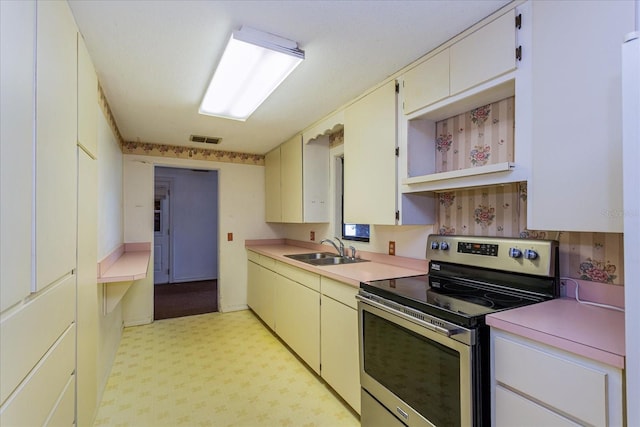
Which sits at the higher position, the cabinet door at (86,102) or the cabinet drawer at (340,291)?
the cabinet door at (86,102)

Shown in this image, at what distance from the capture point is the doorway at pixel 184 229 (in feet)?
19.9

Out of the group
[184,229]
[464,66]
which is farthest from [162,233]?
[464,66]

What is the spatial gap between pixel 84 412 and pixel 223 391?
87 cm

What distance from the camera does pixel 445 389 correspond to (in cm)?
129

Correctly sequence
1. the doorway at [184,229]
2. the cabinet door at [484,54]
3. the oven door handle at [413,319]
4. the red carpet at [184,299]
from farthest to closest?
the doorway at [184,229] → the red carpet at [184,299] → the cabinet door at [484,54] → the oven door handle at [413,319]

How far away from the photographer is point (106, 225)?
8.16 ft

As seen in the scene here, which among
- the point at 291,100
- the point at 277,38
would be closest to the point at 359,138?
the point at 291,100

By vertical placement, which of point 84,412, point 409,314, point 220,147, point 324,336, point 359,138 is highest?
point 220,147

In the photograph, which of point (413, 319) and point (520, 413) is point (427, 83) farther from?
point (520, 413)

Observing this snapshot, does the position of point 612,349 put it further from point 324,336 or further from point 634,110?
point 324,336

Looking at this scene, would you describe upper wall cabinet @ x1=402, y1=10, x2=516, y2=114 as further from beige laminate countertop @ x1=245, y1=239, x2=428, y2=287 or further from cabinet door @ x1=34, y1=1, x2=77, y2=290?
cabinet door @ x1=34, y1=1, x2=77, y2=290

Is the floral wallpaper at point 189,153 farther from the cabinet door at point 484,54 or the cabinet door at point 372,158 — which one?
the cabinet door at point 484,54

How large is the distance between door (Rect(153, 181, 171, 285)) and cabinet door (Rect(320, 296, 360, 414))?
4.84 m

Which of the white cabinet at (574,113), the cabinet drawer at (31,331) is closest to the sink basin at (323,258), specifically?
the white cabinet at (574,113)
